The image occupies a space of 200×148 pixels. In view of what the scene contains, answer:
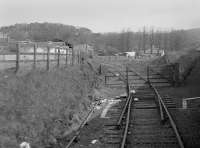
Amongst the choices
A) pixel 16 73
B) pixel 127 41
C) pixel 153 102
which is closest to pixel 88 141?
pixel 16 73

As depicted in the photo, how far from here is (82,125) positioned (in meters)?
12.7

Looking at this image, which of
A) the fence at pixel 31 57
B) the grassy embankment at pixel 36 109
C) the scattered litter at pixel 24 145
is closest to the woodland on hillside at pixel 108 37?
the fence at pixel 31 57

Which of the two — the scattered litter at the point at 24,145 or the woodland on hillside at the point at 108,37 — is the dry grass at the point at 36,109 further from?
the woodland on hillside at the point at 108,37

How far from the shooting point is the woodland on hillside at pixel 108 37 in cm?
9711

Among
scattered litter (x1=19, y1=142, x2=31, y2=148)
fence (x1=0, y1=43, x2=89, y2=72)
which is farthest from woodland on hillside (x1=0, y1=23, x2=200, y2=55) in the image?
scattered litter (x1=19, y1=142, x2=31, y2=148)

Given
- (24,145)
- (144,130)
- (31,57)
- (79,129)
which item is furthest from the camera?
(31,57)

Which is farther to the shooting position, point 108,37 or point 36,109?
point 108,37

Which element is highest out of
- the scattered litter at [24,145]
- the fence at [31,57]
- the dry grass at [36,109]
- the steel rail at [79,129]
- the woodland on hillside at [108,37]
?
the woodland on hillside at [108,37]

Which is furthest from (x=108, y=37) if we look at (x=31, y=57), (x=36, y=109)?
(x=36, y=109)

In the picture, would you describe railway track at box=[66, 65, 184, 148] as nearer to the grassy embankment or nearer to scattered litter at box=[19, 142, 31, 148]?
the grassy embankment

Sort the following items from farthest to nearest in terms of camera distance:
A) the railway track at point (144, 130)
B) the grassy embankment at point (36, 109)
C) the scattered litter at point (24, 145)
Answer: the railway track at point (144, 130)
the grassy embankment at point (36, 109)
the scattered litter at point (24, 145)

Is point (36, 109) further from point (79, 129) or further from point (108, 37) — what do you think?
point (108, 37)

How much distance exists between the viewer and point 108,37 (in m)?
128

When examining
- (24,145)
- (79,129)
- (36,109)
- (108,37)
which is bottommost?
(79,129)
